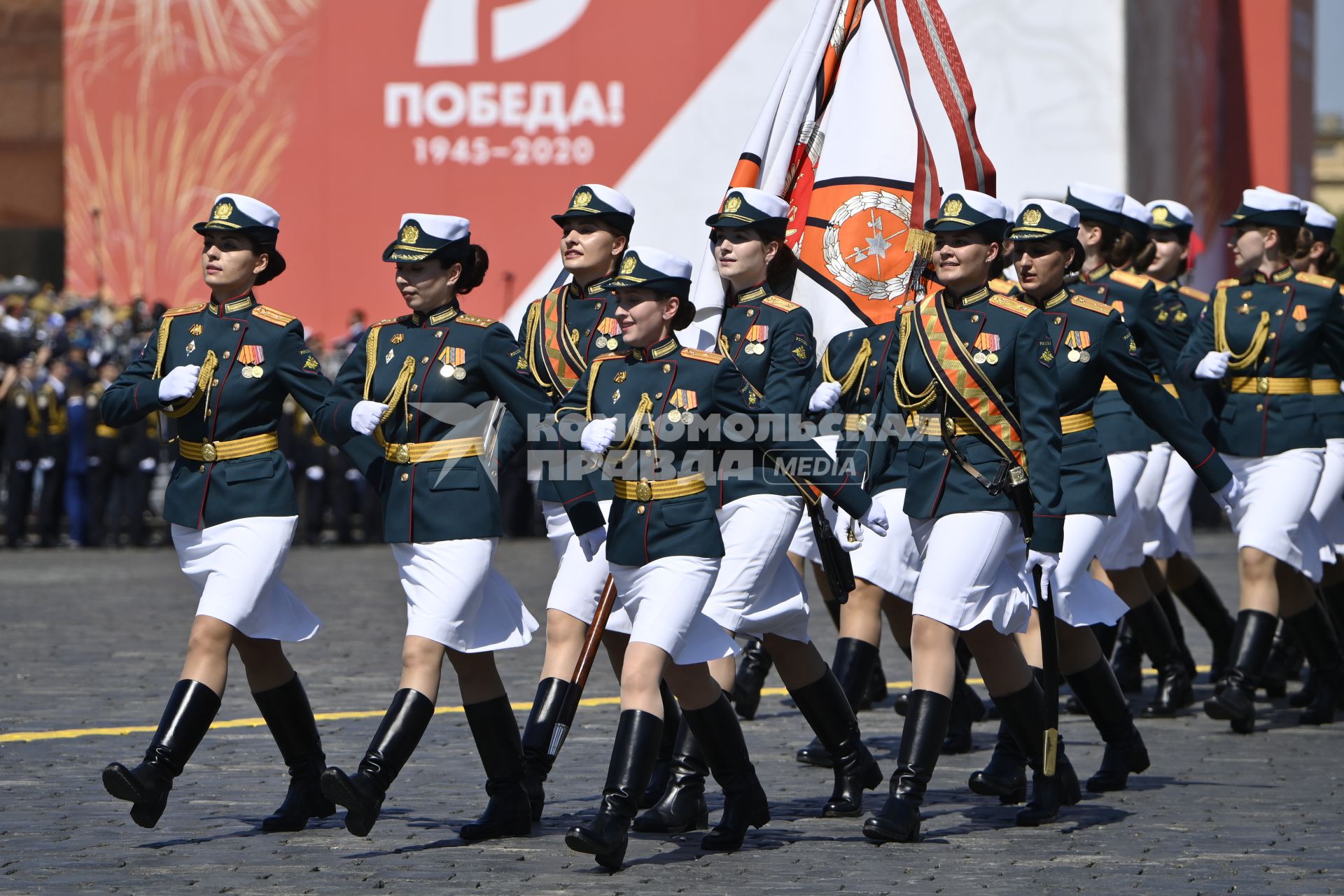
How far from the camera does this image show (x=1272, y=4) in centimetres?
3494

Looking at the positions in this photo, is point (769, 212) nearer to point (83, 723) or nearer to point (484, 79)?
point (83, 723)

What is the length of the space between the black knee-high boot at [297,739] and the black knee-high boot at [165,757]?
315 mm

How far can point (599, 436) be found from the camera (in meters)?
6.51

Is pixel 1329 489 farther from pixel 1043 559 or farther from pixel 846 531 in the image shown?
pixel 1043 559

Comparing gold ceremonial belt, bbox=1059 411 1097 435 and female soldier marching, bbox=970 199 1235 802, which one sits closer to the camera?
female soldier marching, bbox=970 199 1235 802

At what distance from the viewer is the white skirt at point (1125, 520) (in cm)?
951

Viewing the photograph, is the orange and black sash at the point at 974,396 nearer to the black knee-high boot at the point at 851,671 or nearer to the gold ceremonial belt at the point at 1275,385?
the black knee-high boot at the point at 851,671

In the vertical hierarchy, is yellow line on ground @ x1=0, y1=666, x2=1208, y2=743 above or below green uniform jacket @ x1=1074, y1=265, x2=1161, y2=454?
below

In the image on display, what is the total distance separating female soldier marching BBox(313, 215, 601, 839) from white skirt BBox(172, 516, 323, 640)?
0.36 metres

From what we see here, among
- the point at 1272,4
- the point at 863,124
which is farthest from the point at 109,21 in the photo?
the point at 863,124

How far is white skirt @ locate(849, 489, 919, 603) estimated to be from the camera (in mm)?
8750

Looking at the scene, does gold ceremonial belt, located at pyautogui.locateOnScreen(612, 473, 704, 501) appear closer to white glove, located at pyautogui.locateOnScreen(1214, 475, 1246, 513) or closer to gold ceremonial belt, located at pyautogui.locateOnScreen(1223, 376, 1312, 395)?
white glove, located at pyautogui.locateOnScreen(1214, 475, 1246, 513)

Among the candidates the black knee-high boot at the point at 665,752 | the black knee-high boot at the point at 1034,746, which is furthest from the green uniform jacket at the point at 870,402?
the black knee-high boot at the point at 665,752

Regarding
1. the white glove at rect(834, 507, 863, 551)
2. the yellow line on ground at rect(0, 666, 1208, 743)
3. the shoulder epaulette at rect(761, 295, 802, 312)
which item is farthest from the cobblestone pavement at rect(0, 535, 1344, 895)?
the shoulder epaulette at rect(761, 295, 802, 312)
